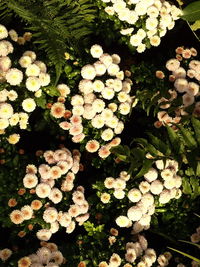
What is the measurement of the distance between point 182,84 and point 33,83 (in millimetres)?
1113

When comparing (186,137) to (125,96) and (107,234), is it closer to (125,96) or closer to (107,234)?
(125,96)

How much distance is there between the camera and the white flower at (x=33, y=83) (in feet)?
7.88

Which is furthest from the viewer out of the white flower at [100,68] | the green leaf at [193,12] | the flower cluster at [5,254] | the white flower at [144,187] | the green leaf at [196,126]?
the white flower at [100,68]

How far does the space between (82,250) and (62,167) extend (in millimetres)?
551

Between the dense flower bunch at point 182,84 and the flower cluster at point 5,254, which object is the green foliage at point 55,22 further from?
the flower cluster at point 5,254

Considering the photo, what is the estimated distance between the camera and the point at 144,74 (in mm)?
2885

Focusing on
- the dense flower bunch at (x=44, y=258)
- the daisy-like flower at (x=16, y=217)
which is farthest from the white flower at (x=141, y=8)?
the dense flower bunch at (x=44, y=258)

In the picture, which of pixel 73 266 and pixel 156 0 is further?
pixel 156 0

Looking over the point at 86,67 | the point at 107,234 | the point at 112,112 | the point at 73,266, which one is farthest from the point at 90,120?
the point at 73,266

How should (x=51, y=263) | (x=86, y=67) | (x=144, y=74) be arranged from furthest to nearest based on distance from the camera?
(x=144, y=74) < (x=86, y=67) < (x=51, y=263)

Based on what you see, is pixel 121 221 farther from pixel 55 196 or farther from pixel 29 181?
pixel 29 181

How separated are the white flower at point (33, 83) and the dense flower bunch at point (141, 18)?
83 cm

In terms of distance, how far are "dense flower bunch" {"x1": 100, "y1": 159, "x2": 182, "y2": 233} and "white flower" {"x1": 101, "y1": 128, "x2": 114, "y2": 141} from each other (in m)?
0.26

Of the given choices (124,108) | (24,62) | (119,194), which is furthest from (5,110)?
(119,194)
